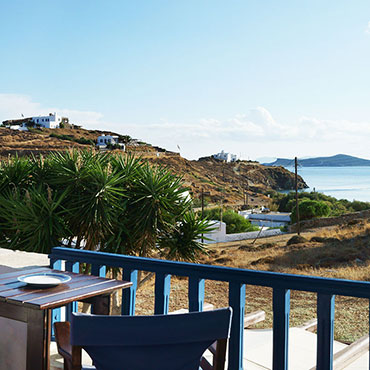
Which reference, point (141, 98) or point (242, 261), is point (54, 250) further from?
point (141, 98)

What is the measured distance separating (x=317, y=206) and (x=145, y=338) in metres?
33.9

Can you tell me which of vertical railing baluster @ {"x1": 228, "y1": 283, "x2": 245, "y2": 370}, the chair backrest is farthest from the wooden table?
vertical railing baluster @ {"x1": 228, "y1": 283, "x2": 245, "y2": 370}

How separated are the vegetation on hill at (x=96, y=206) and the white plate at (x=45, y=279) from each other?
4.27 metres

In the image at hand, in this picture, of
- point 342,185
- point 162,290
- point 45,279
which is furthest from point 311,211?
point 342,185

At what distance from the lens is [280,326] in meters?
2.02

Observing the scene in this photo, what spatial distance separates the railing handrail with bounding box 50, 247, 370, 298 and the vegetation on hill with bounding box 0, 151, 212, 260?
3821 millimetres

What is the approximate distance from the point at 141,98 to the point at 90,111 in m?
44.1

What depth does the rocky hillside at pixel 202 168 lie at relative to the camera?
4680 cm

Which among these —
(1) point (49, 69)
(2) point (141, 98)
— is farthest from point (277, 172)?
(1) point (49, 69)

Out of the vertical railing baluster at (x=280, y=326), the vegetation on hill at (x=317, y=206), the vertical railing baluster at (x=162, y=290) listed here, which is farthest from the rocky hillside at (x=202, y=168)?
the vertical railing baluster at (x=280, y=326)

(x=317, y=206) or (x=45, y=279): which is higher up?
(x=45, y=279)

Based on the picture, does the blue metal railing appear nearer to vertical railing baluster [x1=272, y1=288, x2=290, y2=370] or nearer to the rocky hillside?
vertical railing baluster [x1=272, y1=288, x2=290, y2=370]

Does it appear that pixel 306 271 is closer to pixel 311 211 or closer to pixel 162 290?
pixel 162 290

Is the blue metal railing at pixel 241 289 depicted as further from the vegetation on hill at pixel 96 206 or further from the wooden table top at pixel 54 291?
the vegetation on hill at pixel 96 206
